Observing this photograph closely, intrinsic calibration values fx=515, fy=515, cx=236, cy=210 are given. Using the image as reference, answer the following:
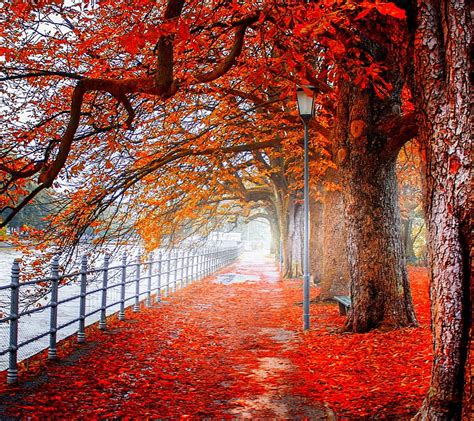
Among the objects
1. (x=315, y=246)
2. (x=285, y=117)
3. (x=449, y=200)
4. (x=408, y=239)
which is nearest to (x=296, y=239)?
(x=315, y=246)

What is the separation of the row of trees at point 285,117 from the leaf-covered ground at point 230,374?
1.18 m

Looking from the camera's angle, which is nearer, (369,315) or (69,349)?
(69,349)

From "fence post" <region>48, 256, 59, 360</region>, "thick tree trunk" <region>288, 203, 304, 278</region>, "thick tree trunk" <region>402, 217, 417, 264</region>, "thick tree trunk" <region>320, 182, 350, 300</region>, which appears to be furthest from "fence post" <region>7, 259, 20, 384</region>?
"thick tree trunk" <region>402, 217, 417, 264</region>

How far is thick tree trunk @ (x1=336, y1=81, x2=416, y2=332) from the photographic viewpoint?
9.32 meters

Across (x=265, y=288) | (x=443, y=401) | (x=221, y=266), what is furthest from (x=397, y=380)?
(x=221, y=266)

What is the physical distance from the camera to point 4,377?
6980 mm

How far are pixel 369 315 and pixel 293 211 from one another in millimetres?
16104

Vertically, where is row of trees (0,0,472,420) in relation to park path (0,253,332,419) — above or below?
above

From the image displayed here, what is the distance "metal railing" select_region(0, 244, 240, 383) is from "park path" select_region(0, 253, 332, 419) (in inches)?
17.2

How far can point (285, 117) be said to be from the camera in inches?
530

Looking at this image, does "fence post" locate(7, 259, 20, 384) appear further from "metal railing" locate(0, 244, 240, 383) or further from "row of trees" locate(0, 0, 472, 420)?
"row of trees" locate(0, 0, 472, 420)

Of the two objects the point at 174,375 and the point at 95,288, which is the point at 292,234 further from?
the point at 174,375

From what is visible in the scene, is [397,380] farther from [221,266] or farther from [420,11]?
[221,266]

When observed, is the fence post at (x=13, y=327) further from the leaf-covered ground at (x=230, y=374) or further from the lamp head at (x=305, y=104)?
the lamp head at (x=305, y=104)
